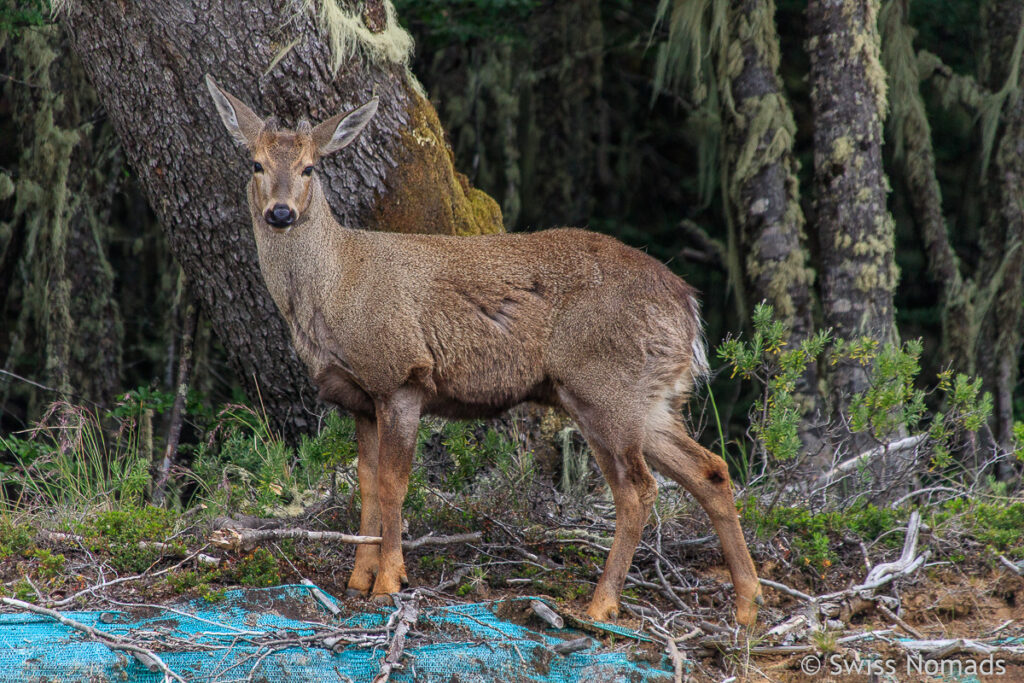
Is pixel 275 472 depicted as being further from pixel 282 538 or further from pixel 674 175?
pixel 674 175

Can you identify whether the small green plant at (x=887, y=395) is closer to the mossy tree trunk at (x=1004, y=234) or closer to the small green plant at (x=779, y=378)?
the small green plant at (x=779, y=378)

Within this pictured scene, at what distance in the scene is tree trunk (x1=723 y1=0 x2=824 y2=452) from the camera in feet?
27.5

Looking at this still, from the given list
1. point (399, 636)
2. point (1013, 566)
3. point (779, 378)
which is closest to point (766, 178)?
point (779, 378)

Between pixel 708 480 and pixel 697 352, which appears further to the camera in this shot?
pixel 697 352

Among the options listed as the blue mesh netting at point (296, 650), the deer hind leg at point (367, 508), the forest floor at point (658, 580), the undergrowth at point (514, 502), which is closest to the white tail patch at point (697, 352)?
the undergrowth at point (514, 502)

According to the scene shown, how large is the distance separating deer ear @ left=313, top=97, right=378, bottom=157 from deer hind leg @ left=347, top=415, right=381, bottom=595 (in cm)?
133

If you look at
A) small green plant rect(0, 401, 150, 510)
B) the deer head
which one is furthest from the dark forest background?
the deer head

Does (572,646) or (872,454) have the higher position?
(872,454)

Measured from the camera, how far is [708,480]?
17.4 feet

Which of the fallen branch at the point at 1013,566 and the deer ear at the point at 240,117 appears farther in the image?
the fallen branch at the point at 1013,566

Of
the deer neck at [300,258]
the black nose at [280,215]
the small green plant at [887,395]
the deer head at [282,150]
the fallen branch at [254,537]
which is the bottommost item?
the fallen branch at [254,537]

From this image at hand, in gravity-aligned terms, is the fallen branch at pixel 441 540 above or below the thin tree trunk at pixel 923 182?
below

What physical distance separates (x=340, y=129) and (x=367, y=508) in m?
→ 1.86

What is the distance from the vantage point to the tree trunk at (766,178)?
330 inches
